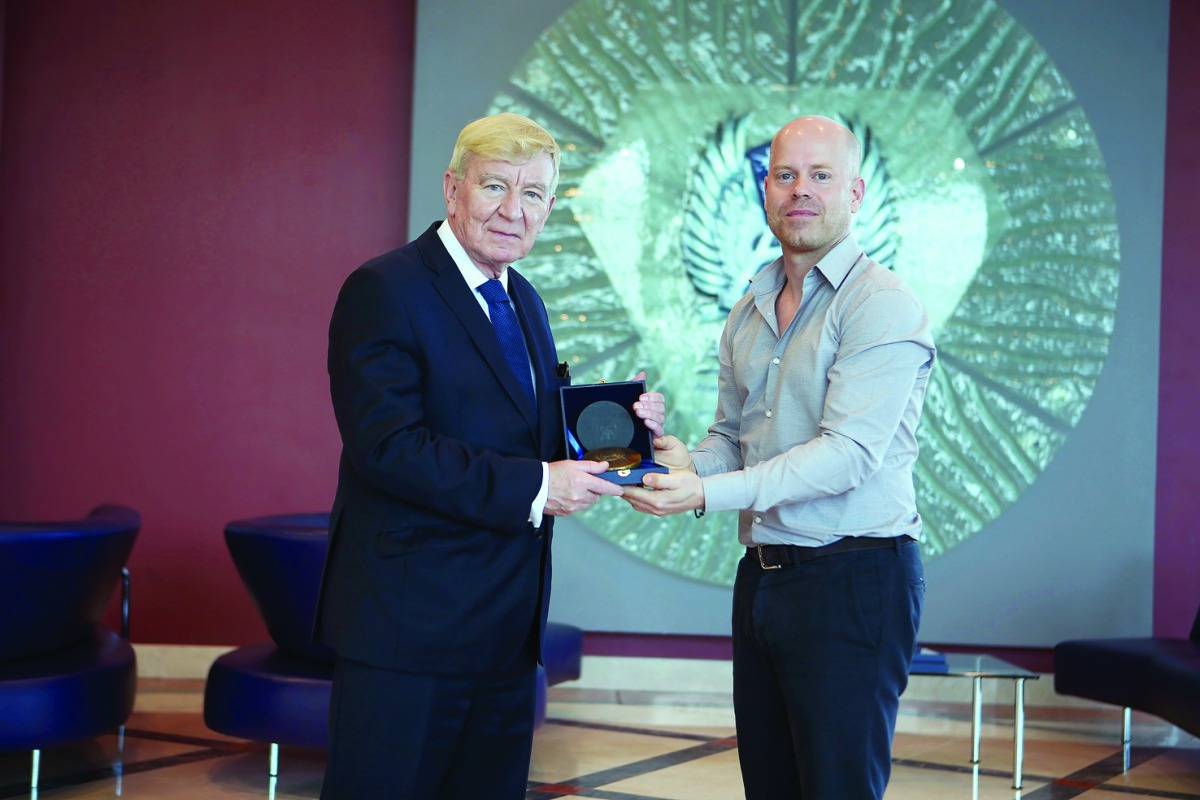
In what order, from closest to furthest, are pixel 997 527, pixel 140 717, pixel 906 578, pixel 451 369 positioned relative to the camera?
pixel 451 369
pixel 906 578
pixel 140 717
pixel 997 527

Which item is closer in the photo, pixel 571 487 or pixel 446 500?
pixel 446 500

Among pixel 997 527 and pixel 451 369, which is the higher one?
pixel 451 369

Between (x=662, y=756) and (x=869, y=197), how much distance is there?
2.50 metres

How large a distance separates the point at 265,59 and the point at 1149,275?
12.8 feet

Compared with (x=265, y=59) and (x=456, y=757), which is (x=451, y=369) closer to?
(x=456, y=757)

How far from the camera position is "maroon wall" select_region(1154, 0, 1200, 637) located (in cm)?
541

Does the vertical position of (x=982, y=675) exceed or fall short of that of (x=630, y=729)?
it exceeds it

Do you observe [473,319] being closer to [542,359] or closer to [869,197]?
[542,359]

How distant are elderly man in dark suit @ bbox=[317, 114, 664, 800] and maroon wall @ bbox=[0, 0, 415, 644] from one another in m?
3.38

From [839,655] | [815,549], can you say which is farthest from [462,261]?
[839,655]

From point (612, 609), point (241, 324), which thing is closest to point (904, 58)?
point (612, 609)

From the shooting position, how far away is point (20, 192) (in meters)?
5.39

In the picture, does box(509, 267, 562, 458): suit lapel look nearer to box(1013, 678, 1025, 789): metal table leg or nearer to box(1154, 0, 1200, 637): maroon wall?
box(1013, 678, 1025, 789): metal table leg

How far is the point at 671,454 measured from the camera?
8.39 feet
